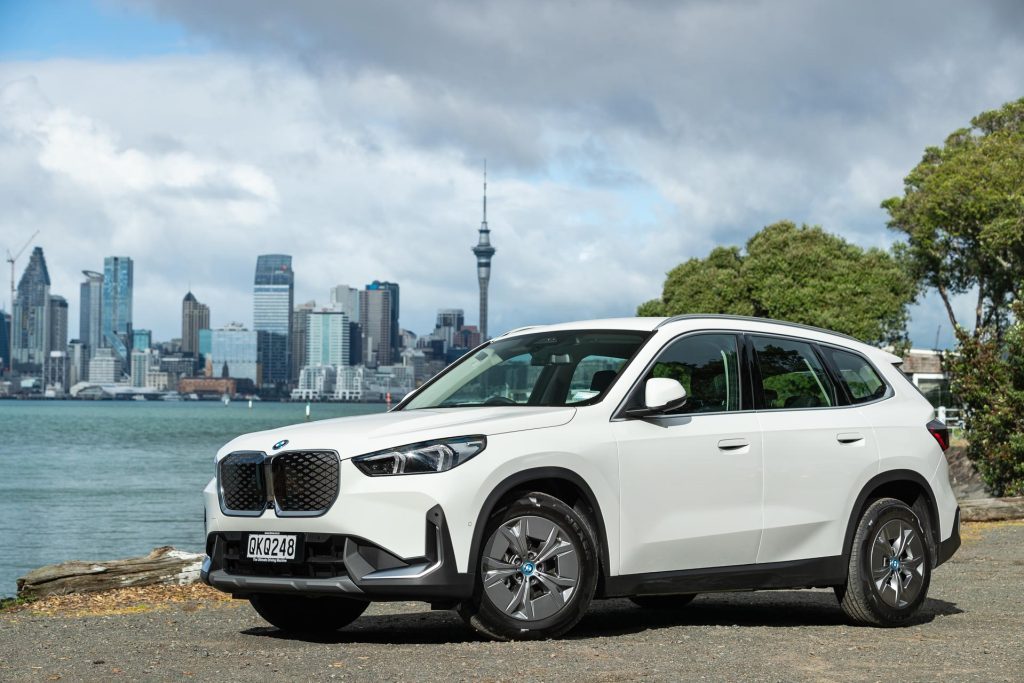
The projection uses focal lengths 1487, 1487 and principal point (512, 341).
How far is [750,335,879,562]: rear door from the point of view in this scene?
8.91 m

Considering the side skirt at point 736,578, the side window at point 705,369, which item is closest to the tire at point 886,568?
the side skirt at point 736,578

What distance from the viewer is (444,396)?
904 cm

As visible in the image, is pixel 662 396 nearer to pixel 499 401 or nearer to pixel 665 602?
pixel 499 401

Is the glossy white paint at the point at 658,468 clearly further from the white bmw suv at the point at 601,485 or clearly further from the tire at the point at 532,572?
the tire at the point at 532,572

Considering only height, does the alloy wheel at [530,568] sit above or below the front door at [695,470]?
below

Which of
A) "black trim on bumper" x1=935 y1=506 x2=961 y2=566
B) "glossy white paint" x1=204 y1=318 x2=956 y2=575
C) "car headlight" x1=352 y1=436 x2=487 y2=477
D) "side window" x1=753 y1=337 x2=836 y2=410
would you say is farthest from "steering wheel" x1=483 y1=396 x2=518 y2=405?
"black trim on bumper" x1=935 y1=506 x2=961 y2=566

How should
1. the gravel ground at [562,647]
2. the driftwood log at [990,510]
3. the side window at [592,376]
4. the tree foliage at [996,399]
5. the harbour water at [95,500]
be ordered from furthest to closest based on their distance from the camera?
the harbour water at [95,500] → the tree foliage at [996,399] → the driftwood log at [990,510] → the side window at [592,376] → the gravel ground at [562,647]

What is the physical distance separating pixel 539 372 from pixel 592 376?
39cm

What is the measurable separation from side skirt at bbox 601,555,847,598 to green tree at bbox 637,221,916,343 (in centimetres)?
5153

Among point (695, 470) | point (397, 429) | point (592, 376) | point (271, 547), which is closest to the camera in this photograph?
point (397, 429)

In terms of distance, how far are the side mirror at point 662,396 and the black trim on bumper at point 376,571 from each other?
4.50 ft

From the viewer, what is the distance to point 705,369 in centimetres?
902

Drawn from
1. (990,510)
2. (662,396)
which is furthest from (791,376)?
(990,510)

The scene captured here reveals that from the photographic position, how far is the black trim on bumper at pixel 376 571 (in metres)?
7.49
